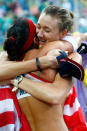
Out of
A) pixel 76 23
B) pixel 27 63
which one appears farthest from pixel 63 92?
pixel 76 23

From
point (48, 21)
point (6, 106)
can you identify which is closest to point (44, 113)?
point (6, 106)

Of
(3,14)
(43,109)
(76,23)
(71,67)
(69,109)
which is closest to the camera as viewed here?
(71,67)

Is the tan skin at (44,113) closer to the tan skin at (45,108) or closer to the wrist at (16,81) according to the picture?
the tan skin at (45,108)

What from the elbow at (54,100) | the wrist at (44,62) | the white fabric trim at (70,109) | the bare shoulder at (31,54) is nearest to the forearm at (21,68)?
the wrist at (44,62)

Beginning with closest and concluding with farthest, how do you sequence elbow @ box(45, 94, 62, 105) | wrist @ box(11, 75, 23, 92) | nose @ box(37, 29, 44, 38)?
elbow @ box(45, 94, 62, 105), wrist @ box(11, 75, 23, 92), nose @ box(37, 29, 44, 38)

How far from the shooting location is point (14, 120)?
1676 mm

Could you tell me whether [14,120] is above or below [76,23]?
above

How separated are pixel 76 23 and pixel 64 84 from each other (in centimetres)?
529

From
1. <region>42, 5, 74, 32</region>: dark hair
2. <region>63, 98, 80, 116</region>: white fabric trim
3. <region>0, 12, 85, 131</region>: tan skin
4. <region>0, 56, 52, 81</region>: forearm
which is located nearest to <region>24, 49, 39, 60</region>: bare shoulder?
<region>0, 12, 85, 131</region>: tan skin

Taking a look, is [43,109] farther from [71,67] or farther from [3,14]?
[3,14]

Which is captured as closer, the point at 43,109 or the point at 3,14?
the point at 43,109

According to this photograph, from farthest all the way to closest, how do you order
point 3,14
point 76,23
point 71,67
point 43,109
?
point 3,14 < point 76,23 < point 43,109 < point 71,67

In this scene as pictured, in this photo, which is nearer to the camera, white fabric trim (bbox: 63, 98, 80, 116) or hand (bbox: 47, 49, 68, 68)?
hand (bbox: 47, 49, 68, 68)

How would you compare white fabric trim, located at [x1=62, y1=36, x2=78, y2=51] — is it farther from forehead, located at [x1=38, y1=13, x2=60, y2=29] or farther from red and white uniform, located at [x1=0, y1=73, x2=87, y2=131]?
red and white uniform, located at [x1=0, y1=73, x2=87, y2=131]
